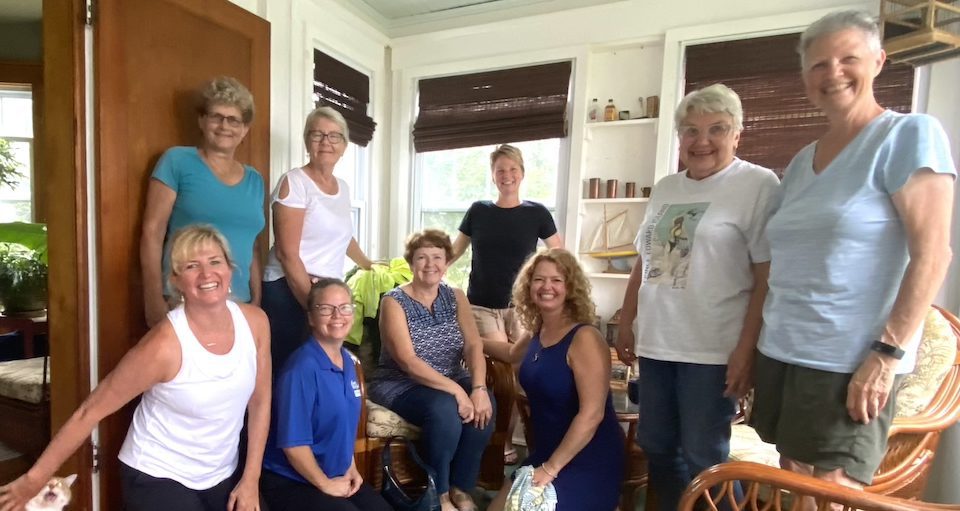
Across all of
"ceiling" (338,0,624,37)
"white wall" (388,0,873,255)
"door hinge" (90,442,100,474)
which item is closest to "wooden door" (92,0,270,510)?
"door hinge" (90,442,100,474)

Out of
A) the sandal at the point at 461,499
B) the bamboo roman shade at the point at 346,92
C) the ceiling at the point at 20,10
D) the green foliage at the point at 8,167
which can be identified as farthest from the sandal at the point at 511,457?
the ceiling at the point at 20,10

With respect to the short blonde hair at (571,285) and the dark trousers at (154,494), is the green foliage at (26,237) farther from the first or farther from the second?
the short blonde hair at (571,285)

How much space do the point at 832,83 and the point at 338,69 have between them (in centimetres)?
273

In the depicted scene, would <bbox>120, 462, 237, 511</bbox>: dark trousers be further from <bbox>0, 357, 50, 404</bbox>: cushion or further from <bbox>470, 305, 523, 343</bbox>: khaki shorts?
<bbox>470, 305, 523, 343</bbox>: khaki shorts

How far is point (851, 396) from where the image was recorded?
3.30 ft

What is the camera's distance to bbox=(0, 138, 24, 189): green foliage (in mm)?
3428

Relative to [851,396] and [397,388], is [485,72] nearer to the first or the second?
[397,388]

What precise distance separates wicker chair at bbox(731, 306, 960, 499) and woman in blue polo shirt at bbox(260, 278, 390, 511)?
50.2 inches

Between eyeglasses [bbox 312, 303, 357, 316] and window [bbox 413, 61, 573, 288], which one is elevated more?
window [bbox 413, 61, 573, 288]

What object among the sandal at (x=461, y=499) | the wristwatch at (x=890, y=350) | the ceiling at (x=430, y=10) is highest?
the ceiling at (x=430, y=10)

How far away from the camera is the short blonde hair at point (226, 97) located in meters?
1.78

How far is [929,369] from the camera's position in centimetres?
177

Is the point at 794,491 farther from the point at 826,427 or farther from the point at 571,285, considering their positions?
the point at 571,285

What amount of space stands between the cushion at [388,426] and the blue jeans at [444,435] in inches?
1.3
